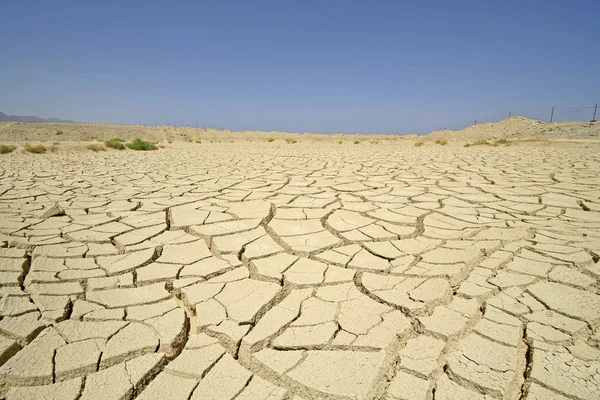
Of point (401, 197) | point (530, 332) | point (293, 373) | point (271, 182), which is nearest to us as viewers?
point (293, 373)

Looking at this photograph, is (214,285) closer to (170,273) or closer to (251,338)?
(170,273)

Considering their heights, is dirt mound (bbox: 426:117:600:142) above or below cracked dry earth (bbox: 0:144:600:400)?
above

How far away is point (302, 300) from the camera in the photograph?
4.79ft

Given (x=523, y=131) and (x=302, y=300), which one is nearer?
(x=302, y=300)

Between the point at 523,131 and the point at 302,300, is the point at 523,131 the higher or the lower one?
the higher one

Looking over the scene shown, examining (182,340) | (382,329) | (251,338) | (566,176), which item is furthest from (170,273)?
(566,176)

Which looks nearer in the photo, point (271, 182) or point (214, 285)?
point (214, 285)

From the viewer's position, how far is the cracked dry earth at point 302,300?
1038 mm

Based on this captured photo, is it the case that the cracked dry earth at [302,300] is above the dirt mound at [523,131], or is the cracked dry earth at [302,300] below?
below

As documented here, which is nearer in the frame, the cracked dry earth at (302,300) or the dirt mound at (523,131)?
the cracked dry earth at (302,300)

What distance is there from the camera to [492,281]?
60.8 inches

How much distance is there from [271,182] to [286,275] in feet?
8.26

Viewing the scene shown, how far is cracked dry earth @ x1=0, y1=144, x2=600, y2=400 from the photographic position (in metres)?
1.04

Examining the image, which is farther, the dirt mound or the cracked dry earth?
the dirt mound
